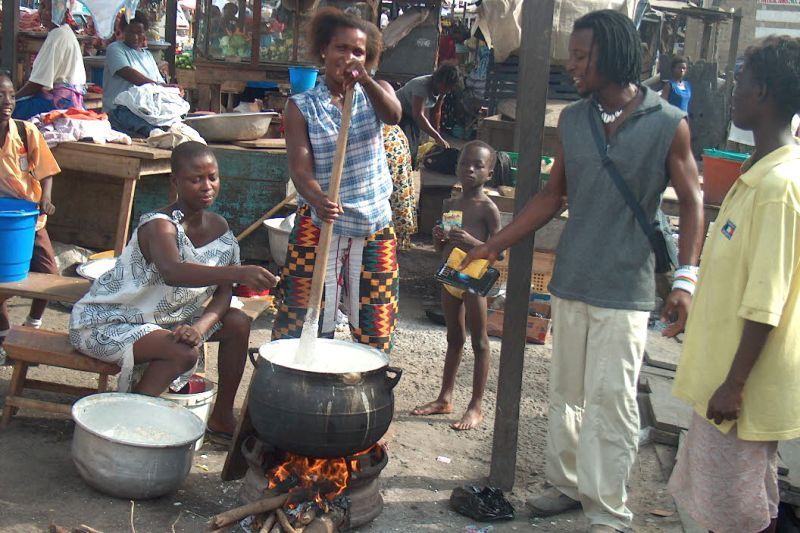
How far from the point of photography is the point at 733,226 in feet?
9.27

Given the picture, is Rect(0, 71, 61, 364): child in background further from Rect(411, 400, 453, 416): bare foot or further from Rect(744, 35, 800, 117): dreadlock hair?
Rect(744, 35, 800, 117): dreadlock hair

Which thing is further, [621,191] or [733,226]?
[621,191]

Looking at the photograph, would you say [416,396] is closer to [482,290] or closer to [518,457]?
[518,457]

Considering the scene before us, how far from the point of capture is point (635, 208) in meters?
3.38

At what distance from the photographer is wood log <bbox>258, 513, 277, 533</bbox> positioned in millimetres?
3312

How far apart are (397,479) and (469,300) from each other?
1.09 metres

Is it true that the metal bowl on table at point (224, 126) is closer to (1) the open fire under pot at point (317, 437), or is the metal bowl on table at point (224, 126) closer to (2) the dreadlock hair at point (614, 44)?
(1) the open fire under pot at point (317, 437)

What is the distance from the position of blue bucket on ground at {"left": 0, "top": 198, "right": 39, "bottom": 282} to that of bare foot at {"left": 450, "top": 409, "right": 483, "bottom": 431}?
2.53 metres

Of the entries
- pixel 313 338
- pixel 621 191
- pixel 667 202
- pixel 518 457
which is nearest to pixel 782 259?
pixel 621 191

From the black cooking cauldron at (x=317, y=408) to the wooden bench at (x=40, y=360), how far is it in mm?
1015

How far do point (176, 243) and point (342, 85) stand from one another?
1029mm

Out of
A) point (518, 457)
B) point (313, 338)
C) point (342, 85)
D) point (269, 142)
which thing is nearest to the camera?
point (313, 338)

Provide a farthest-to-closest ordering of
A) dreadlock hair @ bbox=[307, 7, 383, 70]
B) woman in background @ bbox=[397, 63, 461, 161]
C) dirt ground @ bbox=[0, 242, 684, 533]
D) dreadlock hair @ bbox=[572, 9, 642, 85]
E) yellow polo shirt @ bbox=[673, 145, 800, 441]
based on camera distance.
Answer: woman in background @ bbox=[397, 63, 461, 161]
dreadlock hair @ bbox=[307, 7, 383, 70]
dirt ground @ bbox=[0, 242, 684, 533]
dreadlock hair @ bbox=[572, 9, 642, 85]
yellow polo shirt @ bbox=[673, 145, 800, 441]

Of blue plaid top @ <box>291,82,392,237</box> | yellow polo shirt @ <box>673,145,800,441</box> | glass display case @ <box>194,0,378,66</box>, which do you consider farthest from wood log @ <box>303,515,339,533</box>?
glass display case @ <box>194,0,378,66</box>
